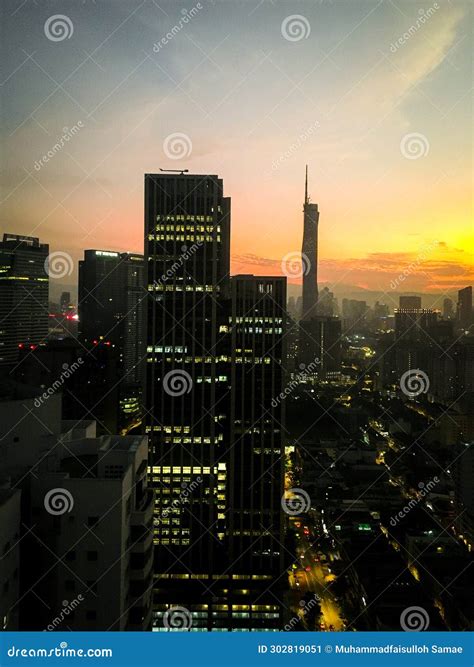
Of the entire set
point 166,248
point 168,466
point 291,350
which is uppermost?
point 166,248

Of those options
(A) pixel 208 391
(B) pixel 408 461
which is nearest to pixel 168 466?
(A) pixel 208 391

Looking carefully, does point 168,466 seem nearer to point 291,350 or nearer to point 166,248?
point 291,350

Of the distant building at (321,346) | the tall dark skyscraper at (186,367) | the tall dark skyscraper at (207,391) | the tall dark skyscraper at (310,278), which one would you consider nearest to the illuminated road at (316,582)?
the tall dark skyscraper at (207,391)

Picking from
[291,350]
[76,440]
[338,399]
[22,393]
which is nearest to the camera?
[76,440]

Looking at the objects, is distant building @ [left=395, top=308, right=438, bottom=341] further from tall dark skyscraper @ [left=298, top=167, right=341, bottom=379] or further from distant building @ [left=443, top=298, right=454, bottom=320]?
tall dark skyscraper @ [left=298, top=167, right=341, bottom=379]

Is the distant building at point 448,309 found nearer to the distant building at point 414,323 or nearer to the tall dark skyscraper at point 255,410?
the distant building at point 414,323

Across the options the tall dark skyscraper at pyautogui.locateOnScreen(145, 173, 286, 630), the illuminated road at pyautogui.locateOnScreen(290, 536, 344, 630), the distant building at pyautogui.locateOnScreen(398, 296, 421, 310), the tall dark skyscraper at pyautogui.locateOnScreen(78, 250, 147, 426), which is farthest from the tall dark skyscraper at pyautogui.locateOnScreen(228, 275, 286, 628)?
the distant building at pyautogui.locateOnScreen(398, 296, 421, 310)

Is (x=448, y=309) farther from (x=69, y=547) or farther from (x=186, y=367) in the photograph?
(x=186, y=367)
